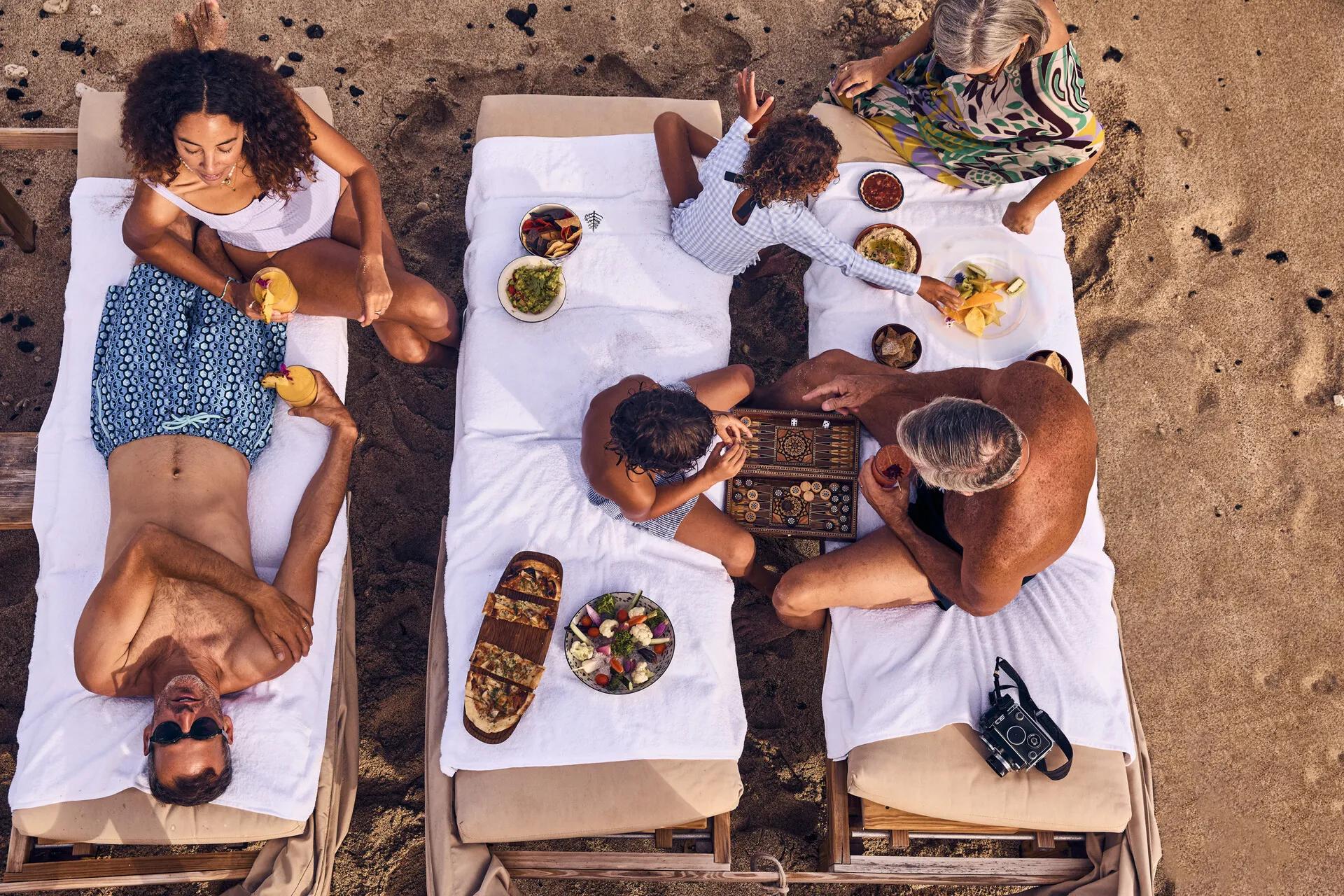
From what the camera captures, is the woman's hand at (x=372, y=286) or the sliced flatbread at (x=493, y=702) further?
the woman's hand at (x=372, y=286)

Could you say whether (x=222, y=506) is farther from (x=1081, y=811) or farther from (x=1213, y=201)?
(x=1213, y=201)

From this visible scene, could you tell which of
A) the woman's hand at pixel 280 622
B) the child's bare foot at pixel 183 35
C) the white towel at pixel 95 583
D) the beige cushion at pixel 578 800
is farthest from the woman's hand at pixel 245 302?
the beige cushion at pixel 578 800

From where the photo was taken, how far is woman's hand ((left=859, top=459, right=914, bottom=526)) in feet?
11.6

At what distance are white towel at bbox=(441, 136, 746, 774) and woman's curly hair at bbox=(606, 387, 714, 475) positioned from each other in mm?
611

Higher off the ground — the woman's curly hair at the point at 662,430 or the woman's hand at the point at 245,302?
the woman's curly hair at the point at 662,430

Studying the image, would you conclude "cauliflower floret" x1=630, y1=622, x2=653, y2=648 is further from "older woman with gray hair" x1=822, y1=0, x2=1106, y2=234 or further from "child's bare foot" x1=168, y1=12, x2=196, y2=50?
"child's bare foot" x1=168, y1=12, x2=196, y2=50

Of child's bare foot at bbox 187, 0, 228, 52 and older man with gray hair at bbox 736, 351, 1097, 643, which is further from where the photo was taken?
child's bare foot at bbox 187, 0, 228, 52

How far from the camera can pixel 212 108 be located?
3115mm

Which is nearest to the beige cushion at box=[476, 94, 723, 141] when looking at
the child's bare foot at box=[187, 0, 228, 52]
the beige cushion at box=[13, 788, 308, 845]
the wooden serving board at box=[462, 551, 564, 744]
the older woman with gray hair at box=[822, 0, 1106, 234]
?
the older woman with gray hair at box=[822, 0, 1106, 234]

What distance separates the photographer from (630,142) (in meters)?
4.32

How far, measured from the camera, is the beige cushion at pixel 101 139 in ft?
13.7

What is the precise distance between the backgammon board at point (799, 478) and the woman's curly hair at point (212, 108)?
2340mm

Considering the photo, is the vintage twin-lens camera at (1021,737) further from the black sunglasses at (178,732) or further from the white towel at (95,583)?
the black sunglasses at (178,732)

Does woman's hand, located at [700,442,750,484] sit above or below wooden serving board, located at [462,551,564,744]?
above
